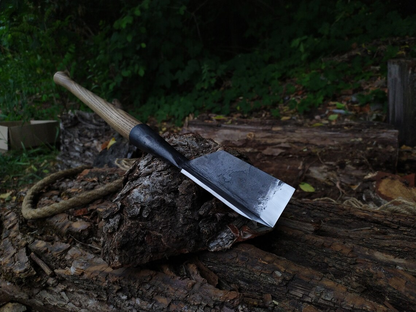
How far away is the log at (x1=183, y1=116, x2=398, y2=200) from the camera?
8.18 ft

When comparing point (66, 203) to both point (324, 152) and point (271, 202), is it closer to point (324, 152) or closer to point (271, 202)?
point (271, 202)

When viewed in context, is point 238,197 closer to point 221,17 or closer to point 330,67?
point 330,67

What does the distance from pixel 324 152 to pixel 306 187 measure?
14.3 inches

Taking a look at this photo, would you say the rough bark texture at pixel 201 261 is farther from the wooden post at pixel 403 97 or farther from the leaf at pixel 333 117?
the leaf at pixel 333 117

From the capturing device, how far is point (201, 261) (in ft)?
4.57

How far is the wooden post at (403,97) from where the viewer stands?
3.16 m

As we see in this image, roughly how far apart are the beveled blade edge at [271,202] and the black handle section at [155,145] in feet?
0.35

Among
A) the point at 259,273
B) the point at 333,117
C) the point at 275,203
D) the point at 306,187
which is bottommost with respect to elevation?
the point at 333,117

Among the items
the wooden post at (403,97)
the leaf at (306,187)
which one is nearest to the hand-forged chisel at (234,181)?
the leaf at (306,187)

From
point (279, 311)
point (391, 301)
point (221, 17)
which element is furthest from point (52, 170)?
point (221, 17)

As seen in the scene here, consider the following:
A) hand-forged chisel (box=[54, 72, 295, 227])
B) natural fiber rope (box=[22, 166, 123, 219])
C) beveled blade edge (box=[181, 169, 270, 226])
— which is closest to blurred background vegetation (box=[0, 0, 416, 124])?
natural fiber rope (box=[22, 166, 123, 219])

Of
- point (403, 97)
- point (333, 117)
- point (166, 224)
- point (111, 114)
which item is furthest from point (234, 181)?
point (333, 117)

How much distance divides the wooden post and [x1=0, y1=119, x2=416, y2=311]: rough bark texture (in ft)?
6.33

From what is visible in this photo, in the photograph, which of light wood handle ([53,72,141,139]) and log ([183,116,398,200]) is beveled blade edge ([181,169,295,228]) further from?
log ([183,116,398,200])
